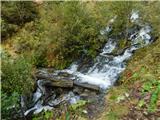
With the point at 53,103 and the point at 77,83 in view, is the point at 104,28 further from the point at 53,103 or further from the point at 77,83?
the point at 53,103

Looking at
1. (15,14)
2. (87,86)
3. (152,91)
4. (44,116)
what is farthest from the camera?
(15,14)

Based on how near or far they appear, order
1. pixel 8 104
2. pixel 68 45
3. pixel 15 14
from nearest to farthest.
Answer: pixel 8 104, pixel 68 45, pixel 15 14

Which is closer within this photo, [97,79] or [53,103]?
[53,103]

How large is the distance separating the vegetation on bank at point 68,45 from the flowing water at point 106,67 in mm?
438

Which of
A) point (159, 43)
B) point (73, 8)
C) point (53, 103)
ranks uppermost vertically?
point (73, 8)

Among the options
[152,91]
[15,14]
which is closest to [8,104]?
[152,91]

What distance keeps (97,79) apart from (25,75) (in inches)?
158

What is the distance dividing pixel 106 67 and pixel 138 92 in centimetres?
406

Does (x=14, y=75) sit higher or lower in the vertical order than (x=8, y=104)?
higher

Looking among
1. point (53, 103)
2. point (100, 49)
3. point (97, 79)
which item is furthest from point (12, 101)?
point (100, 49)

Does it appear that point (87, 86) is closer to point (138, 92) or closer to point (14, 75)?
point (138, 92)

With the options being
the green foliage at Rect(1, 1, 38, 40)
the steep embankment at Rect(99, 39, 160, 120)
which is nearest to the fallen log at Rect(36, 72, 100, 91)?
the steep embankment at Rect(99, 39, 160, 120)

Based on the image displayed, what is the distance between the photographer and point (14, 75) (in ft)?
39.5

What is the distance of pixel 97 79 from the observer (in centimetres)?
1514
